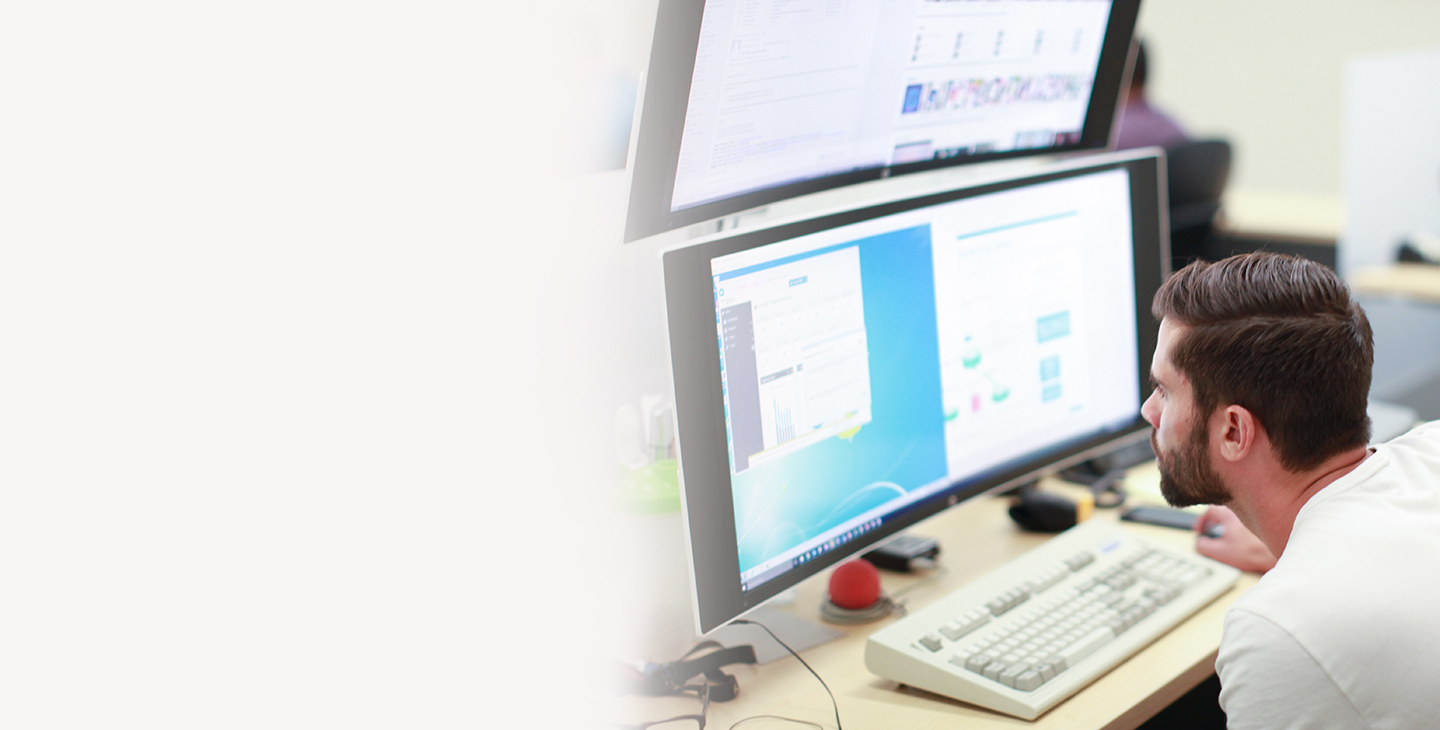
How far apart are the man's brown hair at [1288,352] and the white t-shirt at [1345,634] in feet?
0.34

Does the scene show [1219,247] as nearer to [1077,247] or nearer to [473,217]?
[1077,247]

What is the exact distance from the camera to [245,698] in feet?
3.07

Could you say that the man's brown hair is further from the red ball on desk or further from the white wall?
the white wall

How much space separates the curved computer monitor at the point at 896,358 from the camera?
0.99m

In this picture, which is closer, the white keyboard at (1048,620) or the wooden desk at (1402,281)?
the white keyboard at (1048,620)

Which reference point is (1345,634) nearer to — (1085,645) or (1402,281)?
(1085,645)

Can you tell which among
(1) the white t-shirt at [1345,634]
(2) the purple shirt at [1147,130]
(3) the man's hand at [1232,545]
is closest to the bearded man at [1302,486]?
(1) the white t-shirt at [1345,634]

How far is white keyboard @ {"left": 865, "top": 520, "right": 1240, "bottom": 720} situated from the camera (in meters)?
1.00

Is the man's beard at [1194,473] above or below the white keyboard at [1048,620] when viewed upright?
above

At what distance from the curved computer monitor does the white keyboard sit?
103mm

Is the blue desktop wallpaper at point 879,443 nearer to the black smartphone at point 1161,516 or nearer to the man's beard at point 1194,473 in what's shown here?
the man's beard at point 1194,473

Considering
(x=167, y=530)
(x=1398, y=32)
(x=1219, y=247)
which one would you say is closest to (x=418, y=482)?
(x=167, y=530)

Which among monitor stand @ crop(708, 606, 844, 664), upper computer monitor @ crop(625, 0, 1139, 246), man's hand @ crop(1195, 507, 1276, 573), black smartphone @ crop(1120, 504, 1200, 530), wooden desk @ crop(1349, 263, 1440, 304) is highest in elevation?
upper computer monitor @ crop(625, 0, 1139, 246)

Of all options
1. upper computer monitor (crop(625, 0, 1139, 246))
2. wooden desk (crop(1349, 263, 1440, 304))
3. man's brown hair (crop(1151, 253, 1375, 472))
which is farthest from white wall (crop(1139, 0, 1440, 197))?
man's brown hair (crop(1151, 253, 1375, 472))
